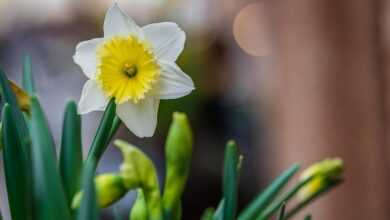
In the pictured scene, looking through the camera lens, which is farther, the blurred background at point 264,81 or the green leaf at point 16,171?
the blurred background at point 264,81

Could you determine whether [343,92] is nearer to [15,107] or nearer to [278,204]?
[278,204]

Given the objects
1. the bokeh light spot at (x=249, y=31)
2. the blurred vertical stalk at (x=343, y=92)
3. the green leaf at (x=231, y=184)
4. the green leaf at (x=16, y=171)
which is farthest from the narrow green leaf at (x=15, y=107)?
the bokeh light spot at (x=249, y=31)

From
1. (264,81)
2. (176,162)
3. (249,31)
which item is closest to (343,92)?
(264,81)

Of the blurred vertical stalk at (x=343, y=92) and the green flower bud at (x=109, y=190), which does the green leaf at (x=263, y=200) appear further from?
the blurred vertical stalk at (x=343, y=92)

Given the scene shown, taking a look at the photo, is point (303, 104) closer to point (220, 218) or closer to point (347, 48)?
point (347, 48)

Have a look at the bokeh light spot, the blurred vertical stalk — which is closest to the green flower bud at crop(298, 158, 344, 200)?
the blurred vertical stalk
